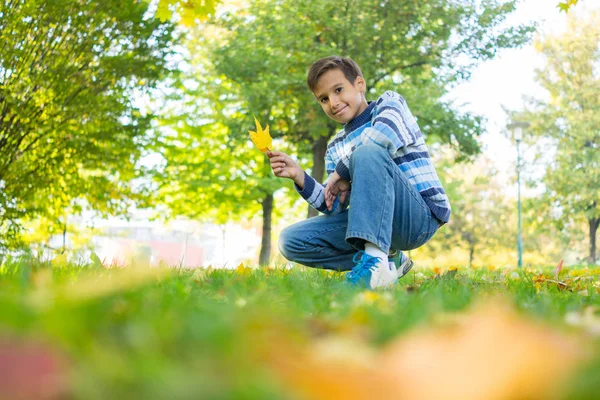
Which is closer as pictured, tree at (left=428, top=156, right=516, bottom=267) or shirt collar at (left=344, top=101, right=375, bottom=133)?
shirt collar at (left=344, top=101, right=375, bottom=133)

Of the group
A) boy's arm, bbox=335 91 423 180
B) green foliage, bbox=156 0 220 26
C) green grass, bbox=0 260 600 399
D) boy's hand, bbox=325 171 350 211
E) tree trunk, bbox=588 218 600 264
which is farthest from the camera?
tree trunk, bbox=588 218 600 264

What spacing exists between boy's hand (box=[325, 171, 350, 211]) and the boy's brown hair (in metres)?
0.62

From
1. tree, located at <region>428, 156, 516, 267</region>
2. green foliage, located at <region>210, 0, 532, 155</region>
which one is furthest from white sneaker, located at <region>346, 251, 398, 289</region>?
tree, located at <region>428, 156, 516, 267</region>

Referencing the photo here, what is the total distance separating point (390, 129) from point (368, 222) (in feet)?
1.78

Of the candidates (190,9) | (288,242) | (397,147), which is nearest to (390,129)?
(397,147)

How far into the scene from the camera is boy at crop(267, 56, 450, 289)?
9.02 feet

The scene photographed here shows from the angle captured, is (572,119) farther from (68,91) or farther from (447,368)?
(447,368)

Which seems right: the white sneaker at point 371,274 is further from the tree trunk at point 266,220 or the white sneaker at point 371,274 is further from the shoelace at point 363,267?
the tree trunk at point 266,220

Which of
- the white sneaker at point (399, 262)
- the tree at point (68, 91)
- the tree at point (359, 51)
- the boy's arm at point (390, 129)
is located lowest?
the white sneaker at point (399, 262)

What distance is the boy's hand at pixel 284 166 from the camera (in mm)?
3225

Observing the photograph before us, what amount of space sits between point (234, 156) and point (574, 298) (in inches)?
486

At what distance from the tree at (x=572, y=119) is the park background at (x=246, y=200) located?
88 millimetres

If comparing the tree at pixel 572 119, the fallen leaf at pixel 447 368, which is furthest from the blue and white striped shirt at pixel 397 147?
the tree at pixel 572 119

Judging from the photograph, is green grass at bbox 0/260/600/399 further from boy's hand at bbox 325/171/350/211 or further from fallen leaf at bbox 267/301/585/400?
boy's hand at bbox 325/171/350/211
